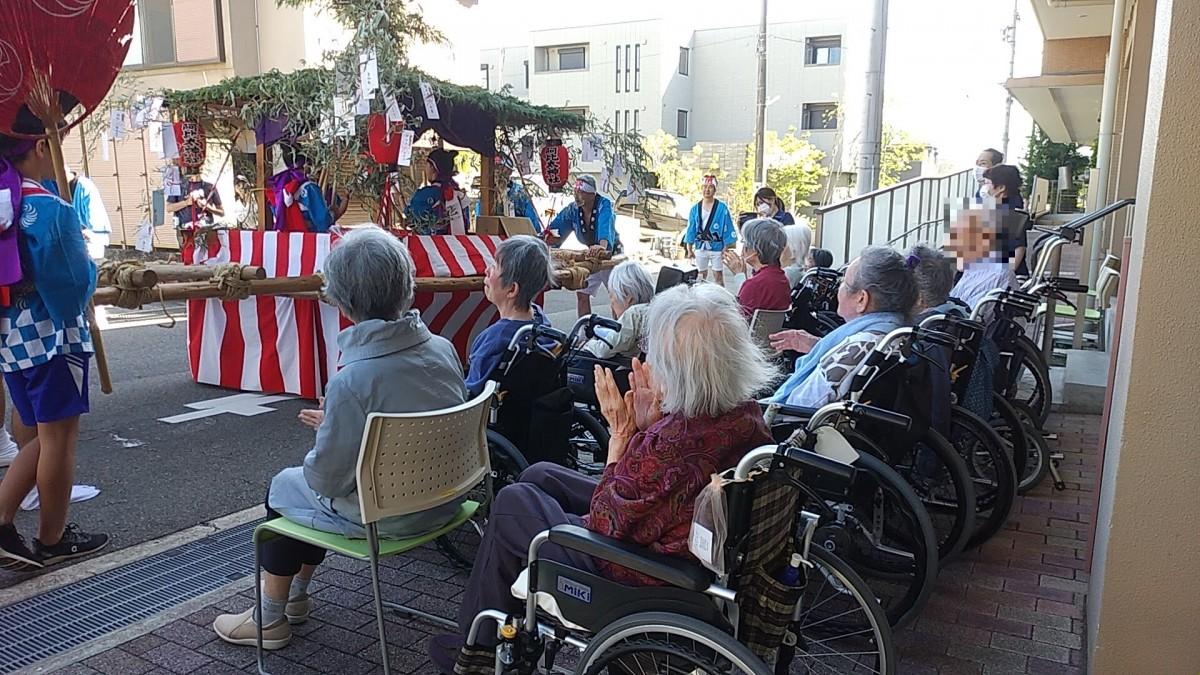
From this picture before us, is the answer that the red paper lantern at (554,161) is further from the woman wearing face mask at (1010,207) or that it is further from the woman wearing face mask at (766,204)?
the woman wearing face mask at (1010,207)

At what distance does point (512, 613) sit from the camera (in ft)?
7.16

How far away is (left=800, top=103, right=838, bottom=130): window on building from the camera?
31453 millimetres

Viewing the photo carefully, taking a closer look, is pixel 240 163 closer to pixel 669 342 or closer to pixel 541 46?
pixel 669 342

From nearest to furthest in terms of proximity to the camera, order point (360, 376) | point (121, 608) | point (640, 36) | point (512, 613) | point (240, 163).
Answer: point (512, 613) → point (360, 376) → point (121, 608) → point (240, 163) → point (640, 36)

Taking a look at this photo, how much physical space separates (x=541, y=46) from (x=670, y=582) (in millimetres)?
33314

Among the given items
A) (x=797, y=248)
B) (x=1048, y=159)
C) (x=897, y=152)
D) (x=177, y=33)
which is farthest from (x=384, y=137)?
(x=897, y=152)

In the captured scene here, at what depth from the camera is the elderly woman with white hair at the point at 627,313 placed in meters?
3.94

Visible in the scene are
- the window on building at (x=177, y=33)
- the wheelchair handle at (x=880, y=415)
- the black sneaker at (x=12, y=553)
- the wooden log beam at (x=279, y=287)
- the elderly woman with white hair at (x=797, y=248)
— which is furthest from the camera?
the window on building at (x=177, y=33)

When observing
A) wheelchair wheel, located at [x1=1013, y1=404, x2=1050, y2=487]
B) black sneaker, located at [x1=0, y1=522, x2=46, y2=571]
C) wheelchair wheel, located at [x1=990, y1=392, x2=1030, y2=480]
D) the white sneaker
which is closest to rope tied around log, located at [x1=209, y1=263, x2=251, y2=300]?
the white sneaker

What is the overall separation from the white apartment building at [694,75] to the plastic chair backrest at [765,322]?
84.7ft

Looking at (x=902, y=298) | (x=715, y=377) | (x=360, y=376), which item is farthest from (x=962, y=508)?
(x=360, y=376)

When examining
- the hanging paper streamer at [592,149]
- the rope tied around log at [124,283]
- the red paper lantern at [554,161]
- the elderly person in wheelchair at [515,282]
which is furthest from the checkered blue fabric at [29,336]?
the hanging paper streamer at [592,149]

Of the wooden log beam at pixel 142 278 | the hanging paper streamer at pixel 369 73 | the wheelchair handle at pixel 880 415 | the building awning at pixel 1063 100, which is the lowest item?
the wheelchair handle at pixel 880 415

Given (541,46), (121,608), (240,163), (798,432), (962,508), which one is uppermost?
(541,46)
